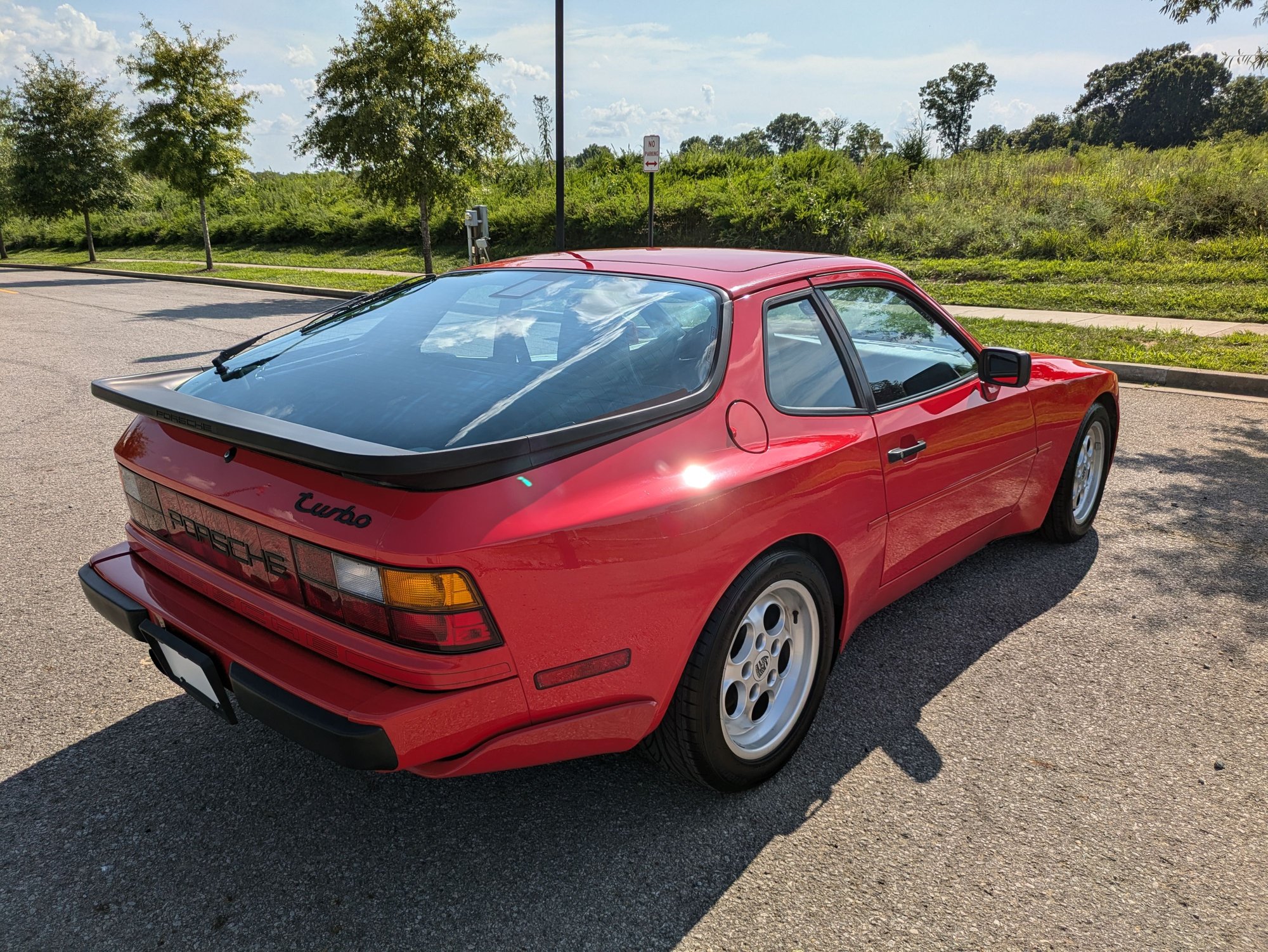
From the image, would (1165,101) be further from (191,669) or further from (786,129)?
(191,669)

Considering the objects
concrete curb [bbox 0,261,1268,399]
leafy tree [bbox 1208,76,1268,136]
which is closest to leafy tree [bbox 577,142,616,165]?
concrete curb [bbox 0,261,1268,399]

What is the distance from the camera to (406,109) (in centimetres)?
1617

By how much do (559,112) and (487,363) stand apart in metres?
13.0

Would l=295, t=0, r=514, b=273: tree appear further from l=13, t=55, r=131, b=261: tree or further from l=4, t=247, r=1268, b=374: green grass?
l=13, t=55, r=131, b=261: tree

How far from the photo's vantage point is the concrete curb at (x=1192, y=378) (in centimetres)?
756

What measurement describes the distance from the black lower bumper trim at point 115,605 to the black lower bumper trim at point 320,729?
61cm

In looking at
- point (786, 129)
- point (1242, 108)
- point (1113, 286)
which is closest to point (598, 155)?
point (1113, 286)

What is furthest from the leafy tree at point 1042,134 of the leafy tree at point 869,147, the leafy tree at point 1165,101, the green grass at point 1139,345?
the green grass at point 1139,345

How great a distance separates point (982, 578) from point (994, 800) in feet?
5.44

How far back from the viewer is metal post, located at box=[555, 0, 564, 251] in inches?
534

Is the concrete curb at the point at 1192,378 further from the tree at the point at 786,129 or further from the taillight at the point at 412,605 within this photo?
the tree at the point at 786,129

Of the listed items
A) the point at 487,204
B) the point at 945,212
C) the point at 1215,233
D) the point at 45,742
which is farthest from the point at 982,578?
the point at 487,204

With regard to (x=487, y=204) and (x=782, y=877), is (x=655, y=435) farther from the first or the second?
(x=487, y=204)

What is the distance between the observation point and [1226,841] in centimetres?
232
